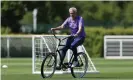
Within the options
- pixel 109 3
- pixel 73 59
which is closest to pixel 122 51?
pixel 73 59

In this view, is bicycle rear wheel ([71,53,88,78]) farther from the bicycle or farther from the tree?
the tree

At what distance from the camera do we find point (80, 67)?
14.9 metres

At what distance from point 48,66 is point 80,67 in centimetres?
97

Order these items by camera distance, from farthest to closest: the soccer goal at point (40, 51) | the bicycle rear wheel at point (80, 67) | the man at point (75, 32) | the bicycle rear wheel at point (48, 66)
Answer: the soccer goal at point (40, 51) → the bicycle rear wheel at point (80, 67) → the man at point (75, 32) → the bicycle rear wheel at point (48, 66)

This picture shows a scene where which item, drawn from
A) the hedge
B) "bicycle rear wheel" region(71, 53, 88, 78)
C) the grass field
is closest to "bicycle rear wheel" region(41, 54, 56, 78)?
the grass field

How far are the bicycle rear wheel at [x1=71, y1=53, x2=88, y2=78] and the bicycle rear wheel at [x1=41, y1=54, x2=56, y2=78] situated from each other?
2.09ft

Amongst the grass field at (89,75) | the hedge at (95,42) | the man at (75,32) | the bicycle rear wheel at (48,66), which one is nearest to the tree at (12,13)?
the hedge at (95,42)

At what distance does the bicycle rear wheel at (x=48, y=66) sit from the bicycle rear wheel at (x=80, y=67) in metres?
0.64

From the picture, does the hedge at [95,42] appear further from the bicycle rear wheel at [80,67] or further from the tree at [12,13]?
the bicycle rear wheel at [80,67]

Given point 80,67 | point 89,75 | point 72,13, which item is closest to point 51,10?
point 89,75

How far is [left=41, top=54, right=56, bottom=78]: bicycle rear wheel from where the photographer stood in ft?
46.6

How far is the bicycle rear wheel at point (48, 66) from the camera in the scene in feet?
46.6

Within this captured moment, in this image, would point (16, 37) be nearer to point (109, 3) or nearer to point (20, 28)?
point (20, 28)

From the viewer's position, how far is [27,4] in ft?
140
